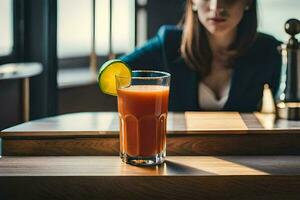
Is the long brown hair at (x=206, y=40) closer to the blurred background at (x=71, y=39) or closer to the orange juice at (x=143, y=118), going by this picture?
the blurred background at (x=71, y=39)

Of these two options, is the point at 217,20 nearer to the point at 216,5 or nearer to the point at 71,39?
the point at 216,5

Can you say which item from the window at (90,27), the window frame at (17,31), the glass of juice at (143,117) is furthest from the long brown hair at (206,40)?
the glass of juice at (143,117)

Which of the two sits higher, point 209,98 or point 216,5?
point 216,5

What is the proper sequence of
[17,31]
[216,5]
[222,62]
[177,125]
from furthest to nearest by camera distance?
[17,31]
[222,62]
[216,5]
[177,125]

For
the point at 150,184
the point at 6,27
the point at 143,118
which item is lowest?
the point at 150,184

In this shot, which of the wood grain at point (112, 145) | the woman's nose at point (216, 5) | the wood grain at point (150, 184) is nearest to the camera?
the wood grain at point (150, 184)

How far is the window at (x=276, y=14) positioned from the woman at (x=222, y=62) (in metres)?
0.03

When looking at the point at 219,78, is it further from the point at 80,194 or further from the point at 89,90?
the point at 80,194

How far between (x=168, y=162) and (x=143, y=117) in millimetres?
140

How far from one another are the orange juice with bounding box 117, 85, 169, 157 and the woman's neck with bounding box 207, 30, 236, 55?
840 mm

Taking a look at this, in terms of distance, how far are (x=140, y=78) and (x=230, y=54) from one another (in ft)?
2.92

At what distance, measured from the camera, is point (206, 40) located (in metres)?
2.13

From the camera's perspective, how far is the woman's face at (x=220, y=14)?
2053mm

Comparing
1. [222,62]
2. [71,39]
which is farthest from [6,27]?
[222,62]
